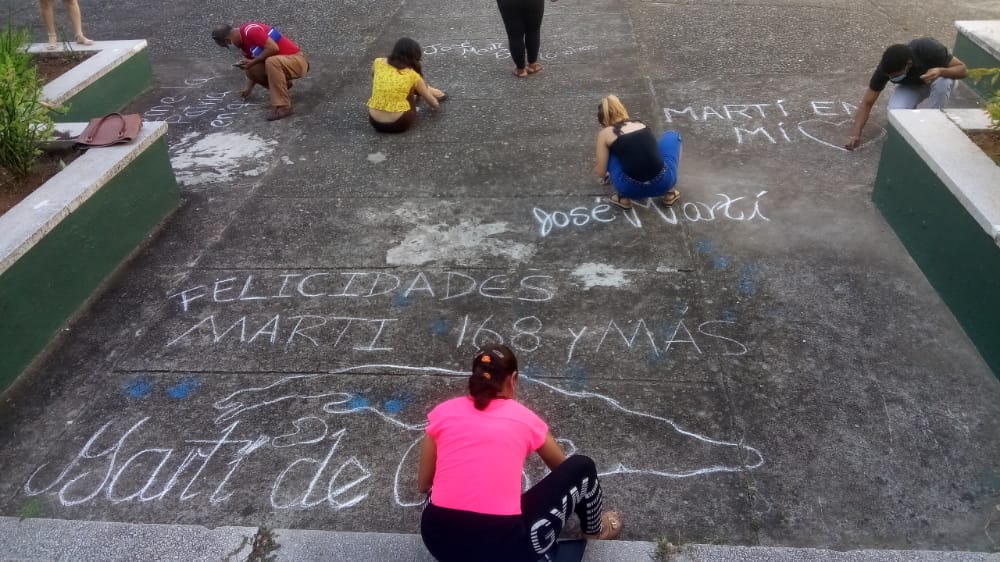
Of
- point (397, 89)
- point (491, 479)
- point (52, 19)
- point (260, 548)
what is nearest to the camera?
point (491, 479)

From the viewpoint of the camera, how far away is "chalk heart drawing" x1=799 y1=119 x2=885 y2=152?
6520mm

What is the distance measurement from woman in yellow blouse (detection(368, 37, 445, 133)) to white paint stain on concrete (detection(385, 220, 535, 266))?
1806mm

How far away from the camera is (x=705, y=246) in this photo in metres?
5.28

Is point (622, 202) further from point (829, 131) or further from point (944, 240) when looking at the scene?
point (829, 131)

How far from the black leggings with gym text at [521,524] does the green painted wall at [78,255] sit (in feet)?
9.69

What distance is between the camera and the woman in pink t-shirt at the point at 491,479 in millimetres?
2773

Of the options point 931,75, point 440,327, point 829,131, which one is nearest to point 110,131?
point 440,327

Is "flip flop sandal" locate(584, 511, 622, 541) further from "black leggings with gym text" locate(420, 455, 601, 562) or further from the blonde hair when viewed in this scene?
the blonde hair

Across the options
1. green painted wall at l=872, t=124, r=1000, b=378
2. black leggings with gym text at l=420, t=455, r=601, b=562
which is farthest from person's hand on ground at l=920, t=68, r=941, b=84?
black leggings with gym text at l=420, t=455, r=601, b=562

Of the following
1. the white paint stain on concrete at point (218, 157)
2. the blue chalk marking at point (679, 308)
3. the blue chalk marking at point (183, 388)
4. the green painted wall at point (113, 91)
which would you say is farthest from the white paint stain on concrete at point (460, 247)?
the green painted wall at point (113, 91)

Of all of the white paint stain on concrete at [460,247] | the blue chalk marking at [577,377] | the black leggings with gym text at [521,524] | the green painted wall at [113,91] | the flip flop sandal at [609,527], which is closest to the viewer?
the black leggings with gym text at [521,524]

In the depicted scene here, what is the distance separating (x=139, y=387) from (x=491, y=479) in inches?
96.9

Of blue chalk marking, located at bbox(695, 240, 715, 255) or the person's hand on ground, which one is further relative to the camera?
the person's hand on ground

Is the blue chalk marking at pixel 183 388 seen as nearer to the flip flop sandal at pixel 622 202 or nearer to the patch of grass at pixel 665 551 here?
the patch of grass at pixel 665 551
